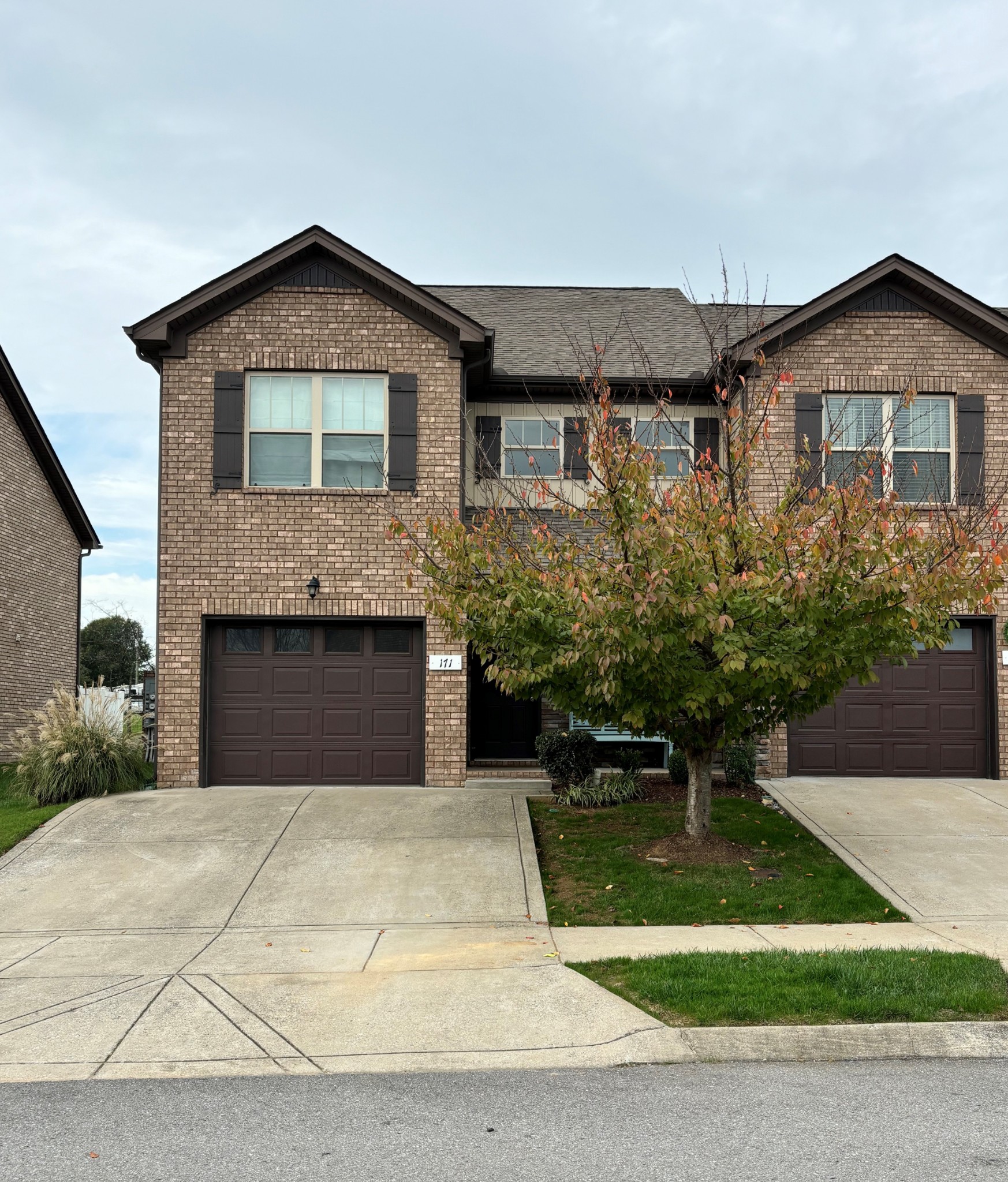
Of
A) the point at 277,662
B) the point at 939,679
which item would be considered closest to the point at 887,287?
the point at 939,679

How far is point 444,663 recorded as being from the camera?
13953 mm

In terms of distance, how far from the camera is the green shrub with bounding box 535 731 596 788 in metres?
13.5

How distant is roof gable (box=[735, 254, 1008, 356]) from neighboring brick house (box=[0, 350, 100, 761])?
13.2 meters

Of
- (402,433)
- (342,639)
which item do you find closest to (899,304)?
(402,433)

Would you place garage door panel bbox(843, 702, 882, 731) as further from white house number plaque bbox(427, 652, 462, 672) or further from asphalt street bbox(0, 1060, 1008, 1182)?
asphalt street bbox(0, 1060, 1008, 1182)

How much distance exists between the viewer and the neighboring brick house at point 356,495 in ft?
45.8

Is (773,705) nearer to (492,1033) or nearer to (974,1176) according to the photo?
(492,1033)

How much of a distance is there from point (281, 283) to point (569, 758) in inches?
300

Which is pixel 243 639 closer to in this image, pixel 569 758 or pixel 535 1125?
pixel 569 758

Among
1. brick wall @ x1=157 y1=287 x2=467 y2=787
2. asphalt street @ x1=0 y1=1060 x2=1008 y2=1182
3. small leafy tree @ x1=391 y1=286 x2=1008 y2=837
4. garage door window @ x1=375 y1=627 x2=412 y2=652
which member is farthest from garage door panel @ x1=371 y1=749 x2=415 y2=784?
asphalt street @ x1=0 y1=1060 x2=1008 y2=1182

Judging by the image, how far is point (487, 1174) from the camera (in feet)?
13.9

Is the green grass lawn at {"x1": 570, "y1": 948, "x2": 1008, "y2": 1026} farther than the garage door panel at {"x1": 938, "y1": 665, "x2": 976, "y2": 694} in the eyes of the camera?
No

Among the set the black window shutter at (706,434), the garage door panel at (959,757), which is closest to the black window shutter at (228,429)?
the black window shutter at (706,434)

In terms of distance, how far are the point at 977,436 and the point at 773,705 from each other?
6482mm
